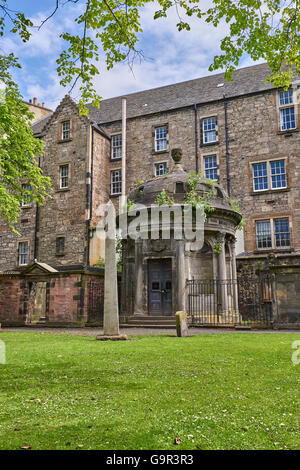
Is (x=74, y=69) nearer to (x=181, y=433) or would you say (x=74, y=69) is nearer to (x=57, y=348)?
(x=57, y=348)

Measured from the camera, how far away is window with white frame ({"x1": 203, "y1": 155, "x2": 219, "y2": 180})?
2806 centimetres

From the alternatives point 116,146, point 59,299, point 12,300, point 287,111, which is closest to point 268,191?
point 287,111

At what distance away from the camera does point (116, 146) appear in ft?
105

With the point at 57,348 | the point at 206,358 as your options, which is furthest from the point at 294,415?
the point at 57,348

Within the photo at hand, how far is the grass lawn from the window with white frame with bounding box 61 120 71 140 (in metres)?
26.0

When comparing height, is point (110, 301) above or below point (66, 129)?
below

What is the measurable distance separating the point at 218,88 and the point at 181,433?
30.4 m

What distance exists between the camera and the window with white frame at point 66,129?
31141 mm

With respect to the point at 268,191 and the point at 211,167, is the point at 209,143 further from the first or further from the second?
the point at 268,191

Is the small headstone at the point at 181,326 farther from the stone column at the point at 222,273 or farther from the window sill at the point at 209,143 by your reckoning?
the window sill at the point at 209,143

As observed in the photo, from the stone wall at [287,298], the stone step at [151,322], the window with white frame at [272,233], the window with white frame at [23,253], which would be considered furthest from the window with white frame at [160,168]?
the stone wall at [287,298]

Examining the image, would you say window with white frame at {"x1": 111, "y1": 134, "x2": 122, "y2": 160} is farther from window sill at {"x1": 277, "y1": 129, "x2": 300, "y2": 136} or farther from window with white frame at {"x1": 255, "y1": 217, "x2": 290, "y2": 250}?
window with white frame at {"x1": 255, "y1": 217, "x2": 290, "y2": 250}

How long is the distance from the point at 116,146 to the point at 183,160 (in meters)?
6.11

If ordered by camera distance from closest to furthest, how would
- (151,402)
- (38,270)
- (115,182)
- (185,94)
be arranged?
1. (151,402)
2. (38,270)
3. (115,182)
4. (185,94)
